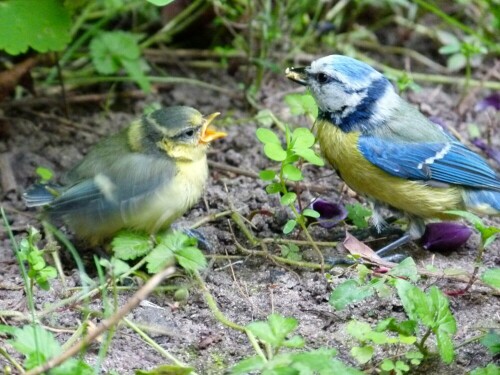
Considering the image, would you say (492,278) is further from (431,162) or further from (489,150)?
(489,150)

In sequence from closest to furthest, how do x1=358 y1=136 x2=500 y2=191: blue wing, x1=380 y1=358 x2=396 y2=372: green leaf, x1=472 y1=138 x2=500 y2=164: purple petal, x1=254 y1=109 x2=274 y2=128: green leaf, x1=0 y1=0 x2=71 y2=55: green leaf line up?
1. x1=380 y1=358 x2=396 y2=372: green leaf
2. x1=358 y1=136 x2=500 y2=191: blue wing
3. x1=0 y1=0 x2=71 y2=55: green leaf
4. x1=472 y1=138 x2=500 y2=164: purple petal
5. x1=254 y1=109 x2=274 y2=128: green leaf

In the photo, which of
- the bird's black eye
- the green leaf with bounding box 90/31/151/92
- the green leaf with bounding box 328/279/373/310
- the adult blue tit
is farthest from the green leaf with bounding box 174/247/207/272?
the green leaf with bounding box 90/31/151/92

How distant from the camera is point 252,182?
4.18m

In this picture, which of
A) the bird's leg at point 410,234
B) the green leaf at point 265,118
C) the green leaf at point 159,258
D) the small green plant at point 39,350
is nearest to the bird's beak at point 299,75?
the green leaf at point 265,118

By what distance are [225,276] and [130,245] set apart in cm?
42

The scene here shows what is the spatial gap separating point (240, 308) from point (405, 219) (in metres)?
1.00

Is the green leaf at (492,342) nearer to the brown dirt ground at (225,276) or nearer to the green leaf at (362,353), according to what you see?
the brown dirt ground at (225,276)

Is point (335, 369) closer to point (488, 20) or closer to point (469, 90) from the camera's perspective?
point (469, 90)

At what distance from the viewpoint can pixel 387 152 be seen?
3693mm

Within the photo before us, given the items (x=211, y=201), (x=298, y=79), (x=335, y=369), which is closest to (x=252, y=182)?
(x=211, y=201)

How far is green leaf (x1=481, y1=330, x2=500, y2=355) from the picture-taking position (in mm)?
2869

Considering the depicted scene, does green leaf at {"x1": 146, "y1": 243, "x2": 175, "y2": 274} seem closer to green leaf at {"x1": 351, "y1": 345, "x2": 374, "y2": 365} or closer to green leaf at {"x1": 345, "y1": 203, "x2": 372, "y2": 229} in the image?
green leaf at {"x1": 351, "y1": 345, "x2": 374, "y2": 365}

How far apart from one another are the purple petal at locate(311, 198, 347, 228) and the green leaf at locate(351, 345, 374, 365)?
3.56ft

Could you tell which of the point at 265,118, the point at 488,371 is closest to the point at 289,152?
the point at 488,371
